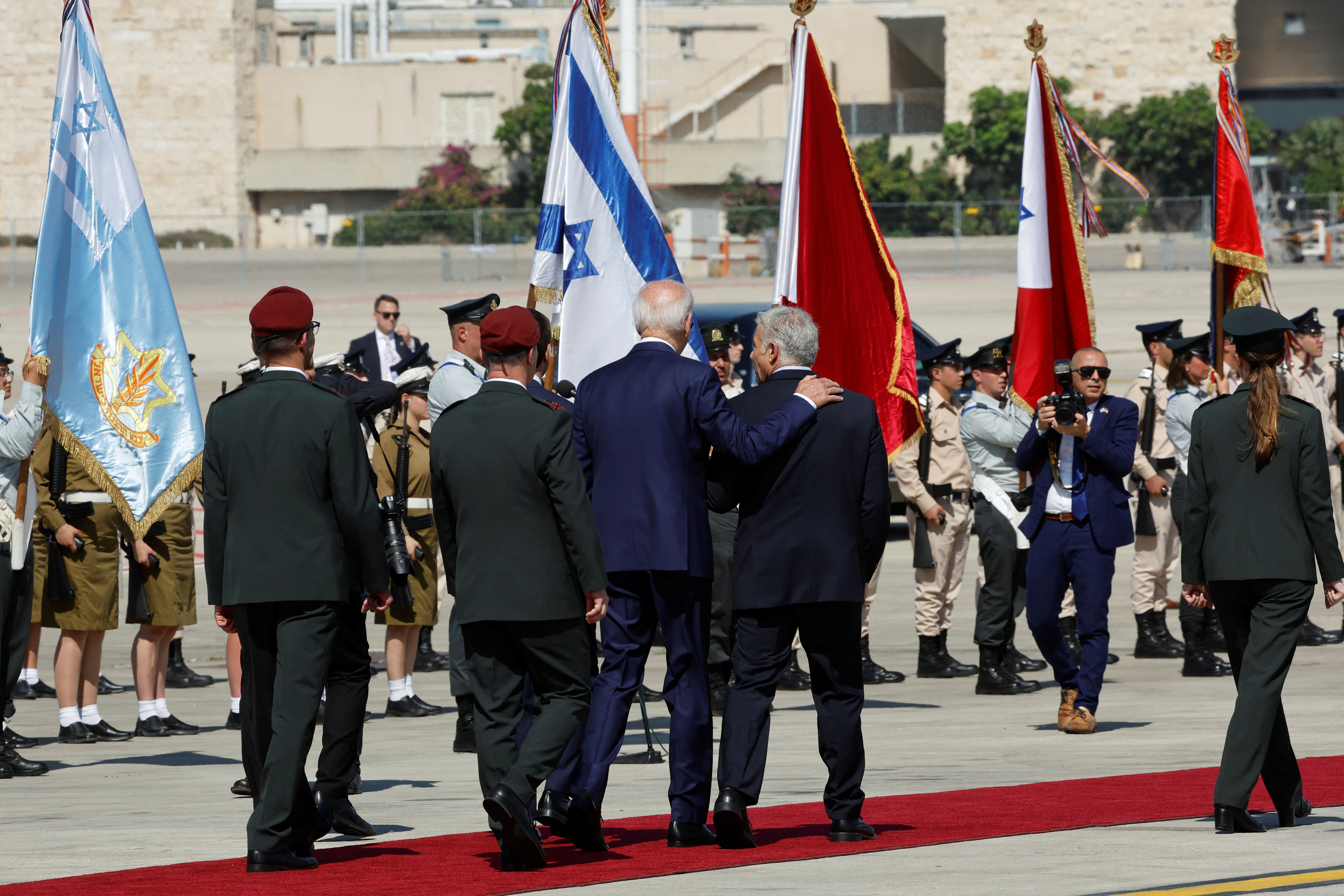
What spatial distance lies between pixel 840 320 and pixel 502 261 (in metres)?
30.3

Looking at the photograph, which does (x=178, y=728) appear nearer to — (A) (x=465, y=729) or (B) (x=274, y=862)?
(A) (x=465, y=729)

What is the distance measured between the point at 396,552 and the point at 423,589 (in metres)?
3.41

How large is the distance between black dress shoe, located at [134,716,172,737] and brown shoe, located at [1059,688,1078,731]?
14.9 ft

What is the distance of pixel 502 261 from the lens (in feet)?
129

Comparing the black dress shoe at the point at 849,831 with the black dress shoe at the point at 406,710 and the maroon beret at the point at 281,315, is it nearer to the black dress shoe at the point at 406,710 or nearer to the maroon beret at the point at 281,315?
the maroon beret at the point at 281,315

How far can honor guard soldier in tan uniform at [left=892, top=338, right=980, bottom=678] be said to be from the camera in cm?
1123

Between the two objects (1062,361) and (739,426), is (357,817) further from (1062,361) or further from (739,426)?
(1062,361)

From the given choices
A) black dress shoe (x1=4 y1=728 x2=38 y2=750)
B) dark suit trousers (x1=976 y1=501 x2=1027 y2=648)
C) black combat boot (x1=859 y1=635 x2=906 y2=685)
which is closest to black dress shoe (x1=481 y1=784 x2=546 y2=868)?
black dress shoe (x1=4 y1=728 x2=38 y2=750)

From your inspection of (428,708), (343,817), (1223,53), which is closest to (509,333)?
(343,817)

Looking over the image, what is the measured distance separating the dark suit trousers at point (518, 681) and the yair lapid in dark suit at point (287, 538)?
426 millimetres

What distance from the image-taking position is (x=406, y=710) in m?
10.0

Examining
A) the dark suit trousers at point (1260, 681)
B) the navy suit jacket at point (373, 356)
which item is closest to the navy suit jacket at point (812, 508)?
the dark suit trousers at point (1260, 681)

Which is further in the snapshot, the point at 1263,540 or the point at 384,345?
the point at 384,345

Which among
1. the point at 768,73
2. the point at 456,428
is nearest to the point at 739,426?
the point at 456,428
